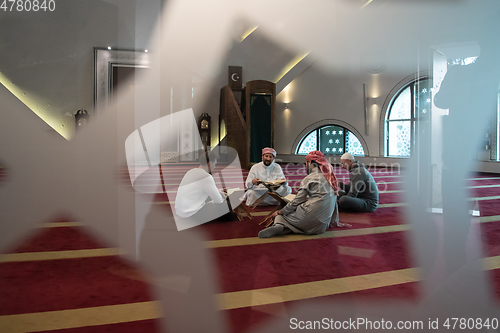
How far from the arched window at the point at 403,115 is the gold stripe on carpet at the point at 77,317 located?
8.53m

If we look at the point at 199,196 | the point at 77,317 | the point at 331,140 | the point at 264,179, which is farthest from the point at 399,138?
the point at 77,317

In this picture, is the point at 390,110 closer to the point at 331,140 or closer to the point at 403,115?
the point at 403,115

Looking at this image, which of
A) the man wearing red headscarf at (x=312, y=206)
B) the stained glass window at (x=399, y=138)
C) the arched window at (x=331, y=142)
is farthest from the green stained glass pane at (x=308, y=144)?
the man wearing red headscarf at (x=312, y=206)

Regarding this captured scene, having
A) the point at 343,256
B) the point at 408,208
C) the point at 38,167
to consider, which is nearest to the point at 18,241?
the point at 343,256

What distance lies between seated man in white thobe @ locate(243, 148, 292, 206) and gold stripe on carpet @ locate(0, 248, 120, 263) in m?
1.89

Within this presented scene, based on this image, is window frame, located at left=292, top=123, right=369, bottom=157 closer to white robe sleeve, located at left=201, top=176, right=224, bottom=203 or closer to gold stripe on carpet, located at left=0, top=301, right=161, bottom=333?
white robe sleeve, located at left=201, top=176, right=224, bottom=203

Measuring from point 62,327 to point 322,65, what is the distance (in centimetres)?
949

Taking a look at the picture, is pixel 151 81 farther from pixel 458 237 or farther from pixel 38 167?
pixel 458 237

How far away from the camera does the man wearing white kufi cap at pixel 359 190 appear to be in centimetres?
360

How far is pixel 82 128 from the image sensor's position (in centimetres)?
852

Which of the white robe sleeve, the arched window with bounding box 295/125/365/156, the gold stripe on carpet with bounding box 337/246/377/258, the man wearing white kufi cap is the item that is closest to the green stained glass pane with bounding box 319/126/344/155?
the arched window with bounding box 295/125/365/156

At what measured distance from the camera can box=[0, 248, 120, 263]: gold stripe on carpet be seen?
225 cm

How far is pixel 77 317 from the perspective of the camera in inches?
58.9

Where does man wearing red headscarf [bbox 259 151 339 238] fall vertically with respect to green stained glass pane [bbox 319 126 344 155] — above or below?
below
